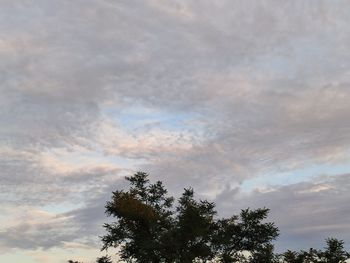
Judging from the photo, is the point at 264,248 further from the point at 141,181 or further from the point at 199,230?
the point at 141,181

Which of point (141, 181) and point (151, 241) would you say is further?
point (141, 181)

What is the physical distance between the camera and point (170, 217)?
50.4 m

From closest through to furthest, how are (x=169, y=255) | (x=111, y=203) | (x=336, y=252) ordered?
(x=169, y=255) < (x=111, y=203) < (x=336, y=252)

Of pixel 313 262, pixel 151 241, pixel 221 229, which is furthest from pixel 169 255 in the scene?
pixel 313 262

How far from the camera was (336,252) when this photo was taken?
5322cm

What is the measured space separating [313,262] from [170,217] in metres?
17.5

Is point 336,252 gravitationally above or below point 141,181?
below

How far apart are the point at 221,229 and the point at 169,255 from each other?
296 inches

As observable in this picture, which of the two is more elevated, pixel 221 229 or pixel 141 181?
pixel 141 181

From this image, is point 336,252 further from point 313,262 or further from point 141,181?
point 141,181

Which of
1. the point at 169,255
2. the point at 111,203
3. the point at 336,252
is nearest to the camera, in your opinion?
the point at 169,255

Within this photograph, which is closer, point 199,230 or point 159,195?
point 199,230

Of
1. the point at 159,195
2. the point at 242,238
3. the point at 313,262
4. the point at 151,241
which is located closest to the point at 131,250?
the point at 151,241

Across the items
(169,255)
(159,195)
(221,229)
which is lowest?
(169,255)
